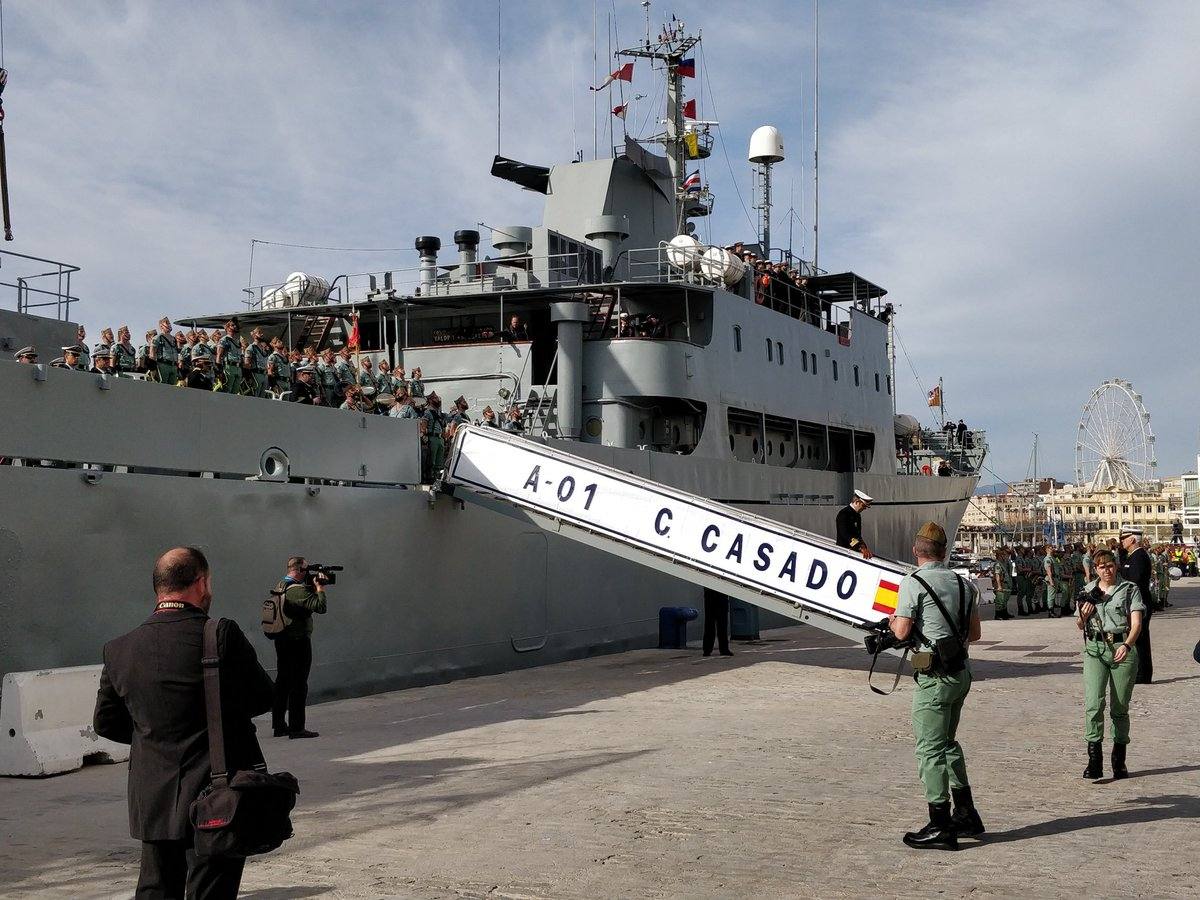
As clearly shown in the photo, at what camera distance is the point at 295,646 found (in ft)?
29.0

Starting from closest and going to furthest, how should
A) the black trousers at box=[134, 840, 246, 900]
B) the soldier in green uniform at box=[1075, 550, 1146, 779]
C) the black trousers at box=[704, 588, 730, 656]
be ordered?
the black trousers at box=[134, 840, 246, 900]
the soldier in green uniform at box=[1075, 550, 1146, 779]
the black trousers at box=[704, 588, 730, 656]

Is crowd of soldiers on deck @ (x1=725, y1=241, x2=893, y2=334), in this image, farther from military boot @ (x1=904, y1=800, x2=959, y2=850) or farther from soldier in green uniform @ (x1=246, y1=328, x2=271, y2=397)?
military boot @ (x1=904, y1=800, x2=959, y2=850)

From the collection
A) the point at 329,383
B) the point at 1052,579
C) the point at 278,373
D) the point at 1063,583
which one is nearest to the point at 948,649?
the point at 278,373

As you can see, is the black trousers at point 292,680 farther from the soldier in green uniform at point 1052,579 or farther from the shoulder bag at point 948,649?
the soldier in green uniform at point 1052,579

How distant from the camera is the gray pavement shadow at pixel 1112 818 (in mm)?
5477

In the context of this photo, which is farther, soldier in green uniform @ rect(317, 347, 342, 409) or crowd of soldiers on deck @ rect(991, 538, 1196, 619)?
crowd of soldiers on deck @ rect(991, 538, 1196, 619)

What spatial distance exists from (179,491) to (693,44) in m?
18.6

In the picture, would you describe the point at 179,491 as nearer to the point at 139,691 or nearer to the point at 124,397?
the point at 124,397

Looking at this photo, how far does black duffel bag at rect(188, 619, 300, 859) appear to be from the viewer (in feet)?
10.0

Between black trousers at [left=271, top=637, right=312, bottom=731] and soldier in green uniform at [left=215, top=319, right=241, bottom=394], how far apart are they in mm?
2825

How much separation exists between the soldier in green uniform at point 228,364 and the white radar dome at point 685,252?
8.91m

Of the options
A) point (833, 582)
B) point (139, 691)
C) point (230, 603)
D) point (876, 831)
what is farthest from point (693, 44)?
point (139, 691)

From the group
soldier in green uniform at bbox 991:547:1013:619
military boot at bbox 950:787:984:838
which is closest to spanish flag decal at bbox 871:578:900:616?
military boot at bbox 950:787:984:838

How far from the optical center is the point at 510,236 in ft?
61.1
